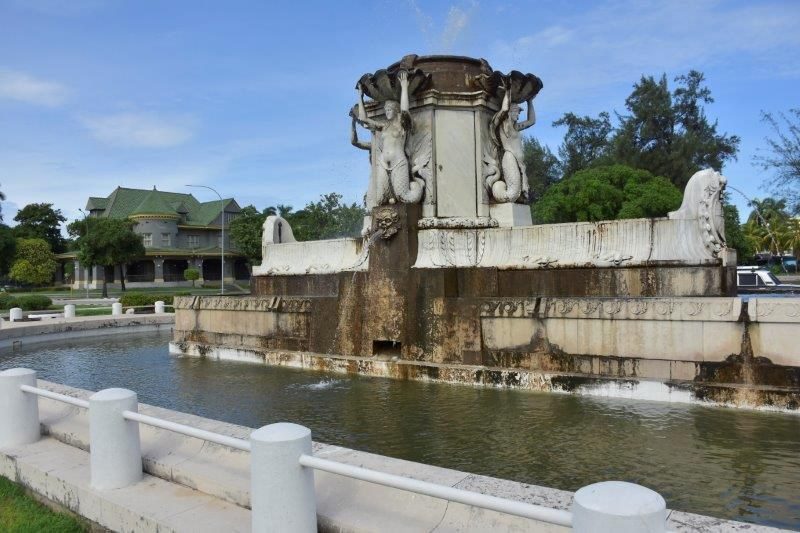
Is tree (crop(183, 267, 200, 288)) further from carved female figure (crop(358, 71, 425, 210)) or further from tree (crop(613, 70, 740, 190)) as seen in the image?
carved female figure (crop(358, 71, 425, 210))

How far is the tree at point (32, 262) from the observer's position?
55.8 m

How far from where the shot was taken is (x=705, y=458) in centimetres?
523

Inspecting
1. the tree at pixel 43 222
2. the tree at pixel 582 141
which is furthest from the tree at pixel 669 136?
the tree at pixel 43 222

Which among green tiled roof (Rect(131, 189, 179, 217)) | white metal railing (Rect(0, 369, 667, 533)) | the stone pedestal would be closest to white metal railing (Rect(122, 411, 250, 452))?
white metal railing (Rect(0, 369, 667, 533))

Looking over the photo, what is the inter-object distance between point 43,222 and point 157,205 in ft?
64.9

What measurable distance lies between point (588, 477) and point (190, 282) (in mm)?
60765

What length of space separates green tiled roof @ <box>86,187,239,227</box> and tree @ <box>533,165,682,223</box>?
40891 millimetres

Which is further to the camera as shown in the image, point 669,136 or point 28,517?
point 669,136

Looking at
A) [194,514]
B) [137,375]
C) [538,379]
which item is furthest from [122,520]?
[137,375]

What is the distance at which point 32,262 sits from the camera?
5741cm

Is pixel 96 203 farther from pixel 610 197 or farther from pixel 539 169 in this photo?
pixel 610 197

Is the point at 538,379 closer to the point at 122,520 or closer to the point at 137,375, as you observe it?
the point at 122,520

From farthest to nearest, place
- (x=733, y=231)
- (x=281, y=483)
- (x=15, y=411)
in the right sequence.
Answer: (x=733, y=231) < (x=15, y=411) < (x=281, y=483)

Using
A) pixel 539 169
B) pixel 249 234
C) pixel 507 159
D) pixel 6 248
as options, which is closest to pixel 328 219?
pixel 249 234
